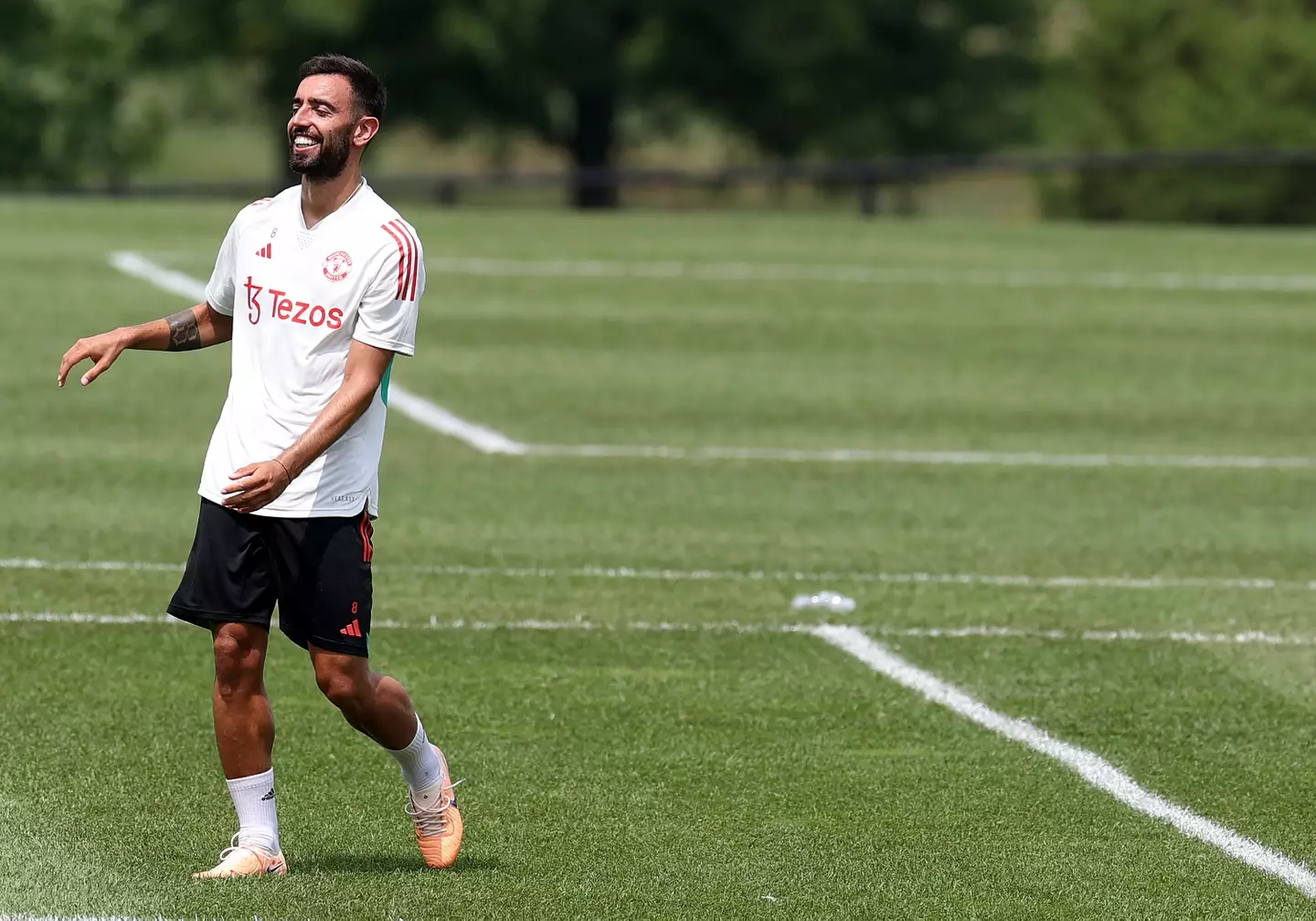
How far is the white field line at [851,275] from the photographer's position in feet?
80.2

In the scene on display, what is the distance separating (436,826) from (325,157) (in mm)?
1878

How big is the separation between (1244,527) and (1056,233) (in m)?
16.5

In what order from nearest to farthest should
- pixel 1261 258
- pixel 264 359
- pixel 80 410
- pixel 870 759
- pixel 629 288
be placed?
pixel 264 359, pixel 870 759, pixel 80 410, pixel 629 288, pixel 1261 258

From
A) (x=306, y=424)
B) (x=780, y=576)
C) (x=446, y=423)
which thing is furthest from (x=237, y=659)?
(x=446, y=423)

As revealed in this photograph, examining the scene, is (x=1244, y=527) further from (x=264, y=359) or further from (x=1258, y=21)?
(x=1258, y=21)

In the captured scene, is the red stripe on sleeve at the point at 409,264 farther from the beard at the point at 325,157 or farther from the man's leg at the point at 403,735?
the man's leg at the point at 403,735

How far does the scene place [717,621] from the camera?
34.3ft

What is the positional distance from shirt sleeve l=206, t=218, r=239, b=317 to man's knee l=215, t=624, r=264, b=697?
A: 0.93 m

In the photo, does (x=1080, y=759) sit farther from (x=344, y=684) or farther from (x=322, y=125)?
(x=322, y=125)

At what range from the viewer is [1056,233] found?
2955 cm

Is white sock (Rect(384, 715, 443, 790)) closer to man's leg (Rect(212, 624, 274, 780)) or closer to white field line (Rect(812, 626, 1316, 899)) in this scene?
man's leg (Rect(212, 624, 274, 780))

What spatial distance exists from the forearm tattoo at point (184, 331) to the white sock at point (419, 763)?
1.27m

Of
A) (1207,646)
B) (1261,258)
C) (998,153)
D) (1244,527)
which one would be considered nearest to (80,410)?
(1244,527)

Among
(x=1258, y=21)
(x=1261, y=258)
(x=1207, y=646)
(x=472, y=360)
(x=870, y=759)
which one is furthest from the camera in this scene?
(x=1258, y=21)
